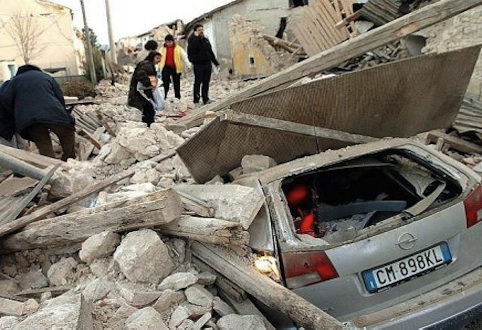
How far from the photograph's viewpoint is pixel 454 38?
→ 8.48 meters

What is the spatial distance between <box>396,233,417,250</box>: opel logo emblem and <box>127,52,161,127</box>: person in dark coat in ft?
19.5

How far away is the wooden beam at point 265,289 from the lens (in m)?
2.50

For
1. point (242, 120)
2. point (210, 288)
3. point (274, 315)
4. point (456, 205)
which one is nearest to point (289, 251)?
point (274, 315)

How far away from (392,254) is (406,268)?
0.48ft

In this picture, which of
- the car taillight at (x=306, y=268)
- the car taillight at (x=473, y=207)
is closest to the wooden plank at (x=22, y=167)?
the car taillight at (x=306, y=268)

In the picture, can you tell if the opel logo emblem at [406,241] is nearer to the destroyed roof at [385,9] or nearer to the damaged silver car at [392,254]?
the damaged silver car at [392,254]

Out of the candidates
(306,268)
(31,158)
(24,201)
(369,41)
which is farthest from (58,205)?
(369,41)

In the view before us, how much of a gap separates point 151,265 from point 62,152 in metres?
4.27

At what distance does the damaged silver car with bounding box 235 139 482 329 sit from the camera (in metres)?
2.80

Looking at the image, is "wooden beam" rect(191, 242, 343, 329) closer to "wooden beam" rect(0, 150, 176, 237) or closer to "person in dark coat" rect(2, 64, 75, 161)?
"wooden beam" rect(0, 150, 176, 237)

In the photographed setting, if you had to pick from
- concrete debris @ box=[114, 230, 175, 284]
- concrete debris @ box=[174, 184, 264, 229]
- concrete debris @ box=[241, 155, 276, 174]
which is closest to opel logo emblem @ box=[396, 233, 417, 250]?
concrete debris @ box=[174, 184, 264, 229]

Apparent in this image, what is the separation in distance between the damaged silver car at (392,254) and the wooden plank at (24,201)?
223 centimetres

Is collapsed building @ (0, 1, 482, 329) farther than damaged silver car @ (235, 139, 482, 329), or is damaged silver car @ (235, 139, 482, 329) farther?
collapsed building @ (0, 1, 482, 329)

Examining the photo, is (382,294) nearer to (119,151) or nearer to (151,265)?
(151,265)
